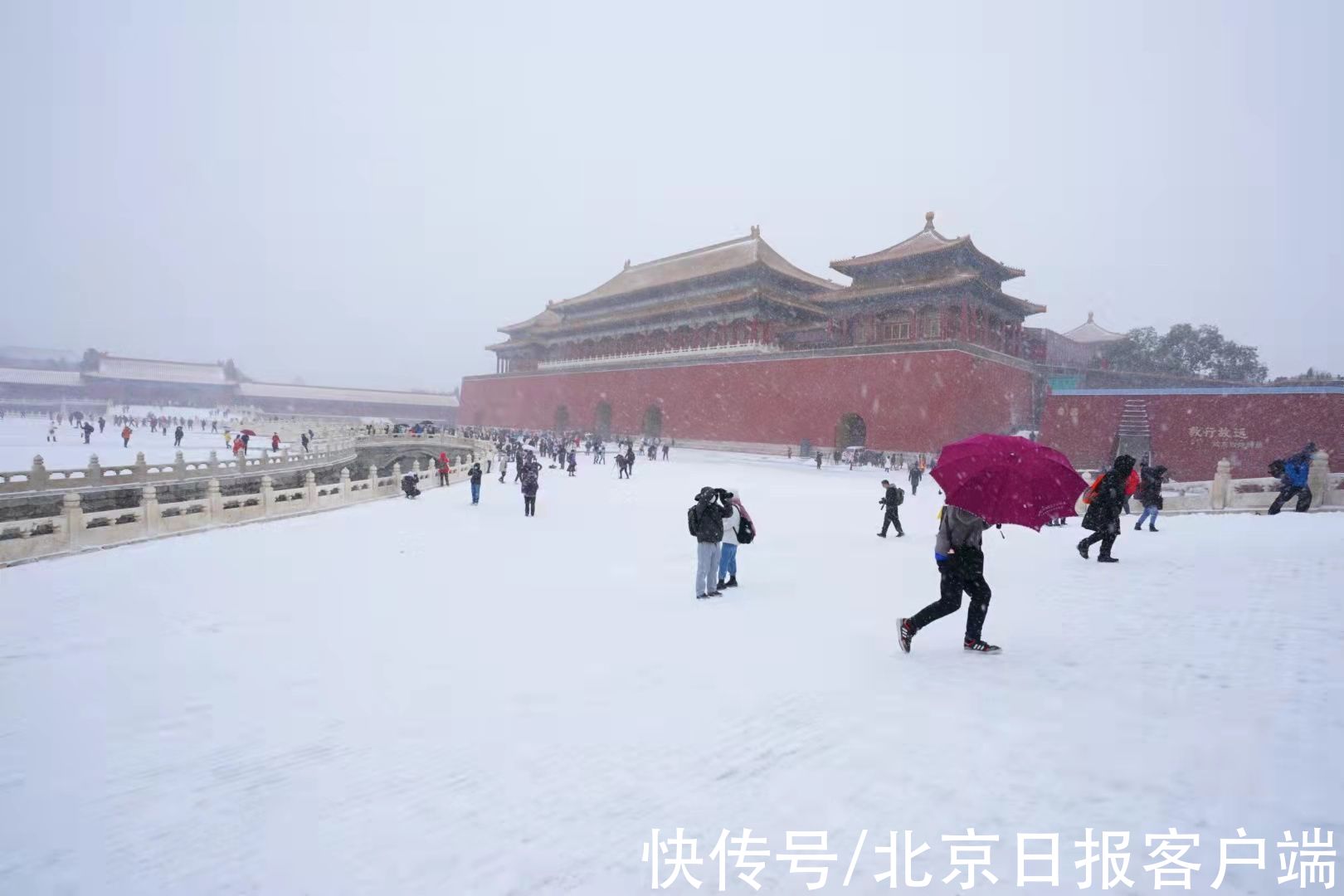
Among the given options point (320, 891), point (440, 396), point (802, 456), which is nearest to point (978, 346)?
point (802, 456)

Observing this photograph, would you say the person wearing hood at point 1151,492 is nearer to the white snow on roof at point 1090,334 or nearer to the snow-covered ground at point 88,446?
the snow-covered ground at point 88,446

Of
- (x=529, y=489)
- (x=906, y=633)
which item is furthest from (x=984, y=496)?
(x=529, y=489)

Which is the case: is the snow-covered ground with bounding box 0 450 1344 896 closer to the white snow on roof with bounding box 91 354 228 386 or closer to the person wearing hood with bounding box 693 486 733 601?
the person wearing hood with bounding box 693 486 733 601

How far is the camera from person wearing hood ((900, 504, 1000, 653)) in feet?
12.8

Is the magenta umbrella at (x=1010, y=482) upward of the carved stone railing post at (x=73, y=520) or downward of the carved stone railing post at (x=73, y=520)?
upward

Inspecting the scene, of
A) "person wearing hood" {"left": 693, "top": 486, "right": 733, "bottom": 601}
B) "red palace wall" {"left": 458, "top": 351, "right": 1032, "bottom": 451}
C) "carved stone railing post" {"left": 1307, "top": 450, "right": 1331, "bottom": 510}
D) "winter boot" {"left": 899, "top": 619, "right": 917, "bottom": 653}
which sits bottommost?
"winter boot" {"left": 899, "top": 619, "right": 917, "bottom": 653}

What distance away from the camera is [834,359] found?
27172mm

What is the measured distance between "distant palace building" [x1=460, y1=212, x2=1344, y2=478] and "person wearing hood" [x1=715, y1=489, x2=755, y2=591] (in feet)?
60.2

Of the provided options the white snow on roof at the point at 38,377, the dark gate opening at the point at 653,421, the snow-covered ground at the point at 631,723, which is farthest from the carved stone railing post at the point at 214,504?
the white snow on roof at the point at 38,377

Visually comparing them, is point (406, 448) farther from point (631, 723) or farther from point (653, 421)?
point (631, 723)

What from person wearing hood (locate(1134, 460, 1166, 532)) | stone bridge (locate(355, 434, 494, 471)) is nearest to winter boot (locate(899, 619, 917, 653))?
person wearing hood (locate(1134, 460, 1166, 532))

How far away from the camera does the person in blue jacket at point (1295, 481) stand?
9250 millimetres

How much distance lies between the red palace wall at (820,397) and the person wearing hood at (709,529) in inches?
760

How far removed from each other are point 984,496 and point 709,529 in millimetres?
2482
